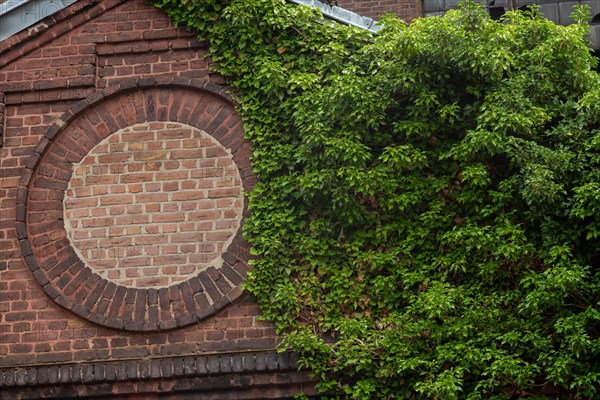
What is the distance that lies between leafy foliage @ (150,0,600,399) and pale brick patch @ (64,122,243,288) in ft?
1.61

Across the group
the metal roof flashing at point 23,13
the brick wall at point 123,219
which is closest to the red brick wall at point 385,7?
the brick wall at point 123,219

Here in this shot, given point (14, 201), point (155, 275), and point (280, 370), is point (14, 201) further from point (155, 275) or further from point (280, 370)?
point (280, 370)

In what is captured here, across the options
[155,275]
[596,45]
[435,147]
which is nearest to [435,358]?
[435,147]

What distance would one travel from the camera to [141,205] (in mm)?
12359

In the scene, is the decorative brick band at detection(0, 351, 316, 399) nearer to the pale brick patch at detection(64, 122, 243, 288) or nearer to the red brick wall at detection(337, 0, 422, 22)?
the pale brick patch at detection(64, 122, 243, 288)

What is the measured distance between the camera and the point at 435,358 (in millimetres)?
11367

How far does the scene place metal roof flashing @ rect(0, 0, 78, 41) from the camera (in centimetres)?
1297

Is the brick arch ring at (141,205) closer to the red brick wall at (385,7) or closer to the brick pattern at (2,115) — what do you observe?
the brick pattern at (2,115)

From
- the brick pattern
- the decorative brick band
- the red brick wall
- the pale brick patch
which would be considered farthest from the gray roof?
the red brick wall

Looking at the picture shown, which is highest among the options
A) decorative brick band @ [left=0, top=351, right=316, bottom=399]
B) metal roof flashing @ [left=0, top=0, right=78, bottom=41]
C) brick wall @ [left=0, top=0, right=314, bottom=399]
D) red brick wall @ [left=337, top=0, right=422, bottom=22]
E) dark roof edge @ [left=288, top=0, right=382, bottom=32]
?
red brick wall @ [left=337, top=0, right=422, bottom=22]

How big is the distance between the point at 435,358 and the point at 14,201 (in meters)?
4.93

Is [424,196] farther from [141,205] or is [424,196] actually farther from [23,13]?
[23,13]

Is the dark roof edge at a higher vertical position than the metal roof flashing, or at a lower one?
lower

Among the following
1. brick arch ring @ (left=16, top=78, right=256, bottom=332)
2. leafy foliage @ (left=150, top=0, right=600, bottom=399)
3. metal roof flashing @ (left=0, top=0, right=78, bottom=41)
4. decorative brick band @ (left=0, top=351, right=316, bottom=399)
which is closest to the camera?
leafy foliage @ (left=150, top=0, right=600, bottom=399)
